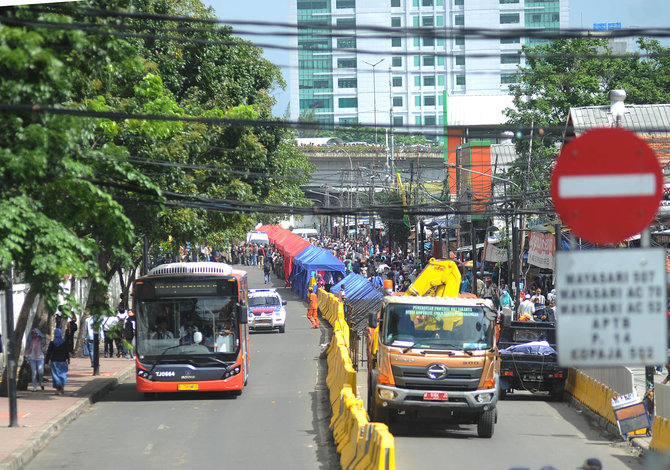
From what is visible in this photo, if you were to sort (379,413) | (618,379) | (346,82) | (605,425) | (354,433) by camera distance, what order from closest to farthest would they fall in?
(354,433) < (379,413) < (605,425) < (618,379) < (346,82)

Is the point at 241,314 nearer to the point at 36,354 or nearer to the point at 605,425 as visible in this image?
the point at 36,354

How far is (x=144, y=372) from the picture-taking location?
22750mm

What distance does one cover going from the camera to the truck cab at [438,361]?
55.0 ft

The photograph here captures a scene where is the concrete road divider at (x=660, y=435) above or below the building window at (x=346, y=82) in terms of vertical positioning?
below

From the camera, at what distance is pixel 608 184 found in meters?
5.81

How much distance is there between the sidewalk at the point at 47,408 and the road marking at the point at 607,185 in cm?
1118

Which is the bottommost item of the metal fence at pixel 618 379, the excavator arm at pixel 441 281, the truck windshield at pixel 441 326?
the metal fence at pixel 618 379

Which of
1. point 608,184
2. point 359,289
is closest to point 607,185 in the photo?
point 608,184

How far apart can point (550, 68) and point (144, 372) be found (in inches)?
1462

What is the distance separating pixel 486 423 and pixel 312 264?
118ft

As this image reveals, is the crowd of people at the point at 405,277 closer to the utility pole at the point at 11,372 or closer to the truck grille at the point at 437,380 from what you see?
the truck grille at the point at 437,380

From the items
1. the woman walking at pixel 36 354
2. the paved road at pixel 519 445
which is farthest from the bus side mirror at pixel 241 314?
the paved road at pixel 519 445

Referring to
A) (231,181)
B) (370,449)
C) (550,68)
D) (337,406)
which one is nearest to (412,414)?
(337,406)

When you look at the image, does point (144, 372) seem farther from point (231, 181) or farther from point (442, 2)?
point (442, 2)
